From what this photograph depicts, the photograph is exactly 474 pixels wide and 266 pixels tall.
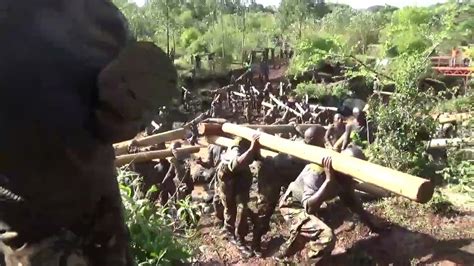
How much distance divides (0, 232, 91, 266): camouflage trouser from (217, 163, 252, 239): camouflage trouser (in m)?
6.66

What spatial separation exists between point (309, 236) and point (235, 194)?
1.70 metres

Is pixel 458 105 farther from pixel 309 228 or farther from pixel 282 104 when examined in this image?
pixel 282 104

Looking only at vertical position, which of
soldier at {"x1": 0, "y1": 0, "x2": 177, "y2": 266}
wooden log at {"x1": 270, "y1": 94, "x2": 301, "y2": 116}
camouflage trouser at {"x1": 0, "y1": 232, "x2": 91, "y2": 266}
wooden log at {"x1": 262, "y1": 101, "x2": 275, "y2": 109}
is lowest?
wooden log at {"x1": 262, "y1": 101, "x2": 275, "y2": 109}

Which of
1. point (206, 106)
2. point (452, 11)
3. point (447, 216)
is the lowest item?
point (206, 106)

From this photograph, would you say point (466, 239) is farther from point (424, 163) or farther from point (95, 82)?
point (95, 82)

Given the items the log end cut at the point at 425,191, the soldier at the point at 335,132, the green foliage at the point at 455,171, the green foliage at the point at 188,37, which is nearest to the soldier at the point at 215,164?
the soldier at the point at 335,132

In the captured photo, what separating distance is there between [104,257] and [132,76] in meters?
0.33

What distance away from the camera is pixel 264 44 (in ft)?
115

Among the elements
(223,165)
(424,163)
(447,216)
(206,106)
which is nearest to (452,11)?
(424,163)

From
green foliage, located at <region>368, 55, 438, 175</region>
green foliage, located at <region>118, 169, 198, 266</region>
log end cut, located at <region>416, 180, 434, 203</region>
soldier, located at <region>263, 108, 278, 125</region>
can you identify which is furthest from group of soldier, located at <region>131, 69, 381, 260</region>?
soldier, located at <region>263, 108, 278, 125</region>

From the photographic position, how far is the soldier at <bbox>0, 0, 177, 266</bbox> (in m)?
0.90

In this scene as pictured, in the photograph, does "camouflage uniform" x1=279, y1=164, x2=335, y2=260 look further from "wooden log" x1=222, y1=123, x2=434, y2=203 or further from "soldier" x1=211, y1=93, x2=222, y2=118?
"soldier" x1=211, y1=93, x2=222, y2=118

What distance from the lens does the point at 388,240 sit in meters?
7.35

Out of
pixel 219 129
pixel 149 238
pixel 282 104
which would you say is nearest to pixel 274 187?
pixel 219 129
